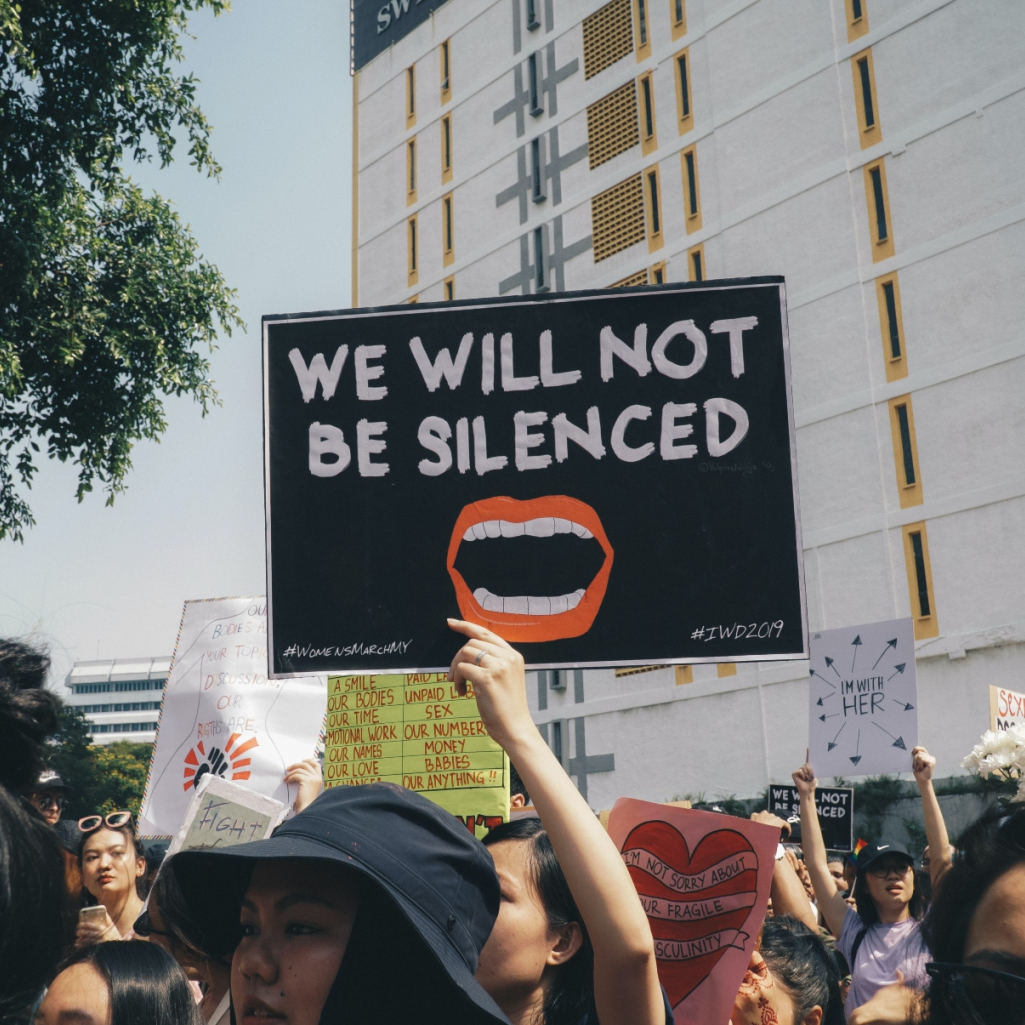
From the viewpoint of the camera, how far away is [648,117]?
97.8ft

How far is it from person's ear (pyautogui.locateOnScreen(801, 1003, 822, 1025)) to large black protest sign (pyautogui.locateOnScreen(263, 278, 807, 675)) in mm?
1155

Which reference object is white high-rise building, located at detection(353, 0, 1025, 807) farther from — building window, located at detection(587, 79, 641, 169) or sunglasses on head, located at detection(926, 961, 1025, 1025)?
sunglasses on head, located at detection(926, 961, 1025, 1025)

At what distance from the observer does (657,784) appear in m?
27.7

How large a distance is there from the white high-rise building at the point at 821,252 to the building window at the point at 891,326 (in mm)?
44

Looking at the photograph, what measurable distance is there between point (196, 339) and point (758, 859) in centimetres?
952

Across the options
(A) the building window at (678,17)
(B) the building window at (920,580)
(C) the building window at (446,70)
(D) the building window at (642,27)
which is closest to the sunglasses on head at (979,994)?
(B) the building window at (920,580)

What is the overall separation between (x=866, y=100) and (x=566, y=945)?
26.0m

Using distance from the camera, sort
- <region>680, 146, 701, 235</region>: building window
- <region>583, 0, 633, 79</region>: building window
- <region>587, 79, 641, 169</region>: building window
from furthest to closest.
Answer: <region>583, 0, 633, 79</region>: building window
<region>587, 79, 641, 169</region>: building window
<region>680, 146, 701, 235</region>: building window

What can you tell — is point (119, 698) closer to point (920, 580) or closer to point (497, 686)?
point (920, 580)

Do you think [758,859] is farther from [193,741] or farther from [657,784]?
[657,784]

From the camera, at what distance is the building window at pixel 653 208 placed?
95.5 ft

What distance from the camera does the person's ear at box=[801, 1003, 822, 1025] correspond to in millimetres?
3648

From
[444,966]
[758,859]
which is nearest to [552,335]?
[758,859]

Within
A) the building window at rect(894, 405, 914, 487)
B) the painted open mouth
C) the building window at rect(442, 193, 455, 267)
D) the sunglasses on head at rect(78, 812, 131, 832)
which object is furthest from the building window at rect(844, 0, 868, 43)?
the painted open mouth
